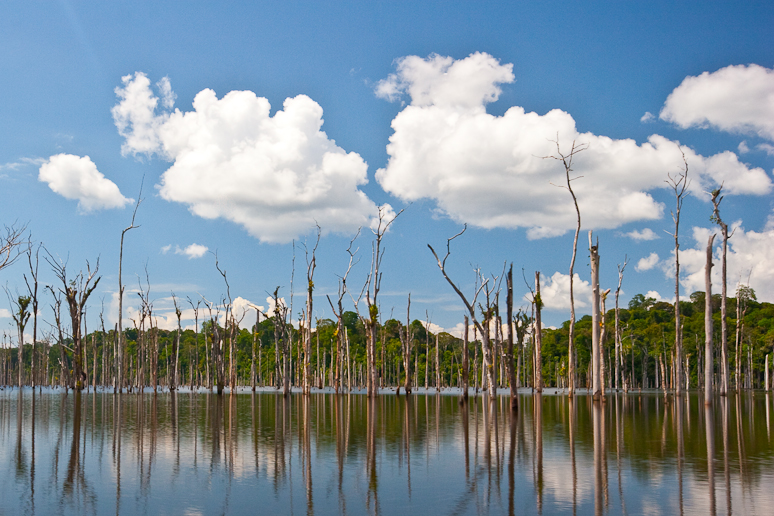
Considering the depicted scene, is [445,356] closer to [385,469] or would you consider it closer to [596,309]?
[596,309]

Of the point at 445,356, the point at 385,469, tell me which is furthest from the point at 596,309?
the point at 445,356

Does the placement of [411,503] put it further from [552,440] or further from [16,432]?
[16,432]

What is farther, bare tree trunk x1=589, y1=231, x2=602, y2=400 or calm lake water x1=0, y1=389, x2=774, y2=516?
bare tree trunk x1=589, y1=231, x2=602, y2=400

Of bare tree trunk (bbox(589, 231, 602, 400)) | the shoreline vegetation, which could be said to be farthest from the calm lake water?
the shoreline vegetation

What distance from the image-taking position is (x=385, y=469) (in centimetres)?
1090

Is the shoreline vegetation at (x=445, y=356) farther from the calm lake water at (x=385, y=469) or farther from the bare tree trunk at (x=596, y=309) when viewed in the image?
the calm lake water at (x=385, y=469)

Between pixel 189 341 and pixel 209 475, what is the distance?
10110cm

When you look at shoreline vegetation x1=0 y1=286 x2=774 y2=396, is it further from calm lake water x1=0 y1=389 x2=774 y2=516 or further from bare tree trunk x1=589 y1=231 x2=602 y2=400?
calm lake water x1=0 y1=389 x2=774 y2=516

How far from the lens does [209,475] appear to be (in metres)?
10.3

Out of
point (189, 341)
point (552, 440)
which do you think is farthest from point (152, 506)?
point (189, 341)

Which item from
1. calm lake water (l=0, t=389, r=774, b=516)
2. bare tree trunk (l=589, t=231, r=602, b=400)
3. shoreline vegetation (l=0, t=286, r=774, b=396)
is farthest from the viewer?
shoreline vegetation (l=0, t=286, r=774, b=396)

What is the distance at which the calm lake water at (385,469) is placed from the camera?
8.05 m

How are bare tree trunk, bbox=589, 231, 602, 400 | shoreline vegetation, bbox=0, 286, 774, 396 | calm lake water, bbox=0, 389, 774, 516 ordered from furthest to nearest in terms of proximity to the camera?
shoreline vegetation, bbox=0, 286, 774, 396 < bare tree trunk, bbox=589, 231, 602, 400 < calm lake water, bbox=0, 389, 774, 516

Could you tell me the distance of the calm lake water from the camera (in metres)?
8.05
